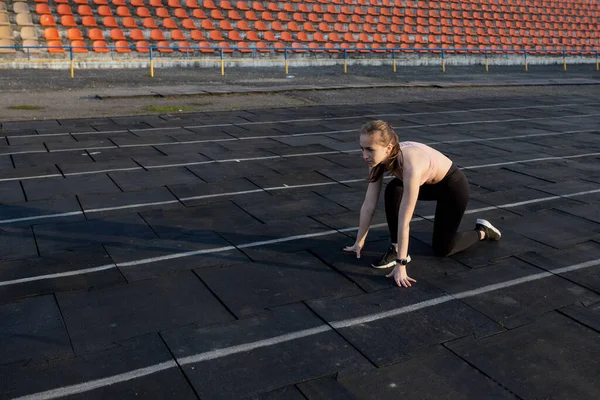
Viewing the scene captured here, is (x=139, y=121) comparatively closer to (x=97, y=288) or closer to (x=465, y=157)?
(x=465, y=157)

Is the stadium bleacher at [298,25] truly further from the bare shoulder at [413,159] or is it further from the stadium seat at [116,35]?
the bare shoulder at [413,159]

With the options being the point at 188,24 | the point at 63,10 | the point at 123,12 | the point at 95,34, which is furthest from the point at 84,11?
the point at 188,24

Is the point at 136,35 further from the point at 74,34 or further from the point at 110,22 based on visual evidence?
the point at 74,34

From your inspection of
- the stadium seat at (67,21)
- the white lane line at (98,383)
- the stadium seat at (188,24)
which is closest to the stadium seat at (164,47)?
the stadium seat at (188,24)

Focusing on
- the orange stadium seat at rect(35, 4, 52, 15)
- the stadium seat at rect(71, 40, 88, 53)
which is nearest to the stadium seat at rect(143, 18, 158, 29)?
the stadium seat at rect(71, 40, 88, 53)

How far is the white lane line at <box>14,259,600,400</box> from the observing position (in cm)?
370

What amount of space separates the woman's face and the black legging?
59 cm

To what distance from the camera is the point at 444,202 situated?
18.0 feet

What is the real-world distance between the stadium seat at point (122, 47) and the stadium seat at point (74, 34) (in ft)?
4.08

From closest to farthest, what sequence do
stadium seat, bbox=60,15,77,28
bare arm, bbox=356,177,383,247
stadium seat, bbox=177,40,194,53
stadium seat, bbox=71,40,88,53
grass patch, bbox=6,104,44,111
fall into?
bare arm, bbox=356,177,383,247, grass patch, bbox=6,104,44,111, stadium seat, bbox=71,40,88,53, stadium seat, bbox=60,15,77,28, stadium seat, bbox=177,40,194,53

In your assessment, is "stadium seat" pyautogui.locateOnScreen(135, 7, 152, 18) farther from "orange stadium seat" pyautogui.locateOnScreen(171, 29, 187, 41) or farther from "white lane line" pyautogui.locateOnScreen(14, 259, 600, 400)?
"white lane line" pyautogui.locateOnScreen(14, 259, 600, 400)

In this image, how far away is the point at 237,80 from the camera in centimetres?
2031

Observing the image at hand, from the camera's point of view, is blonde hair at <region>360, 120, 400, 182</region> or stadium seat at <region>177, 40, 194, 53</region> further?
stadium seat at <region>177, 40, 194, 53</region>

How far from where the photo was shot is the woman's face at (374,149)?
4762 millimetres
